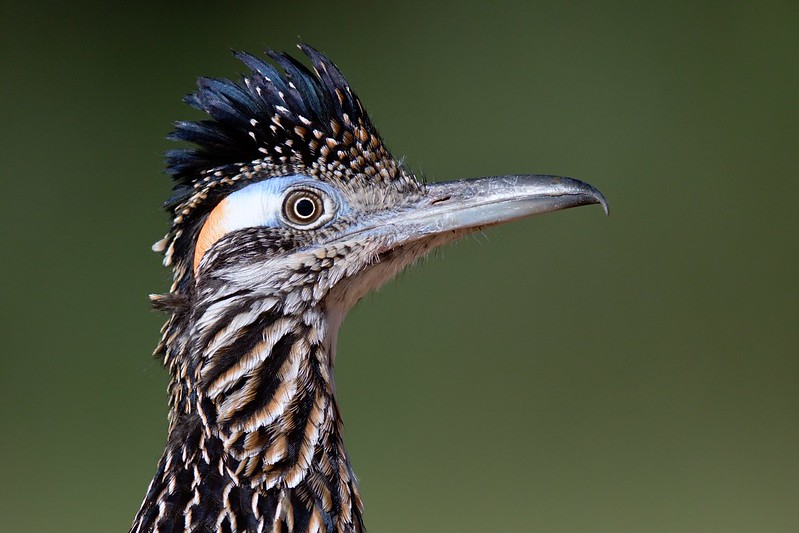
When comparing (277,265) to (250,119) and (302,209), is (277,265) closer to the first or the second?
(302,209)

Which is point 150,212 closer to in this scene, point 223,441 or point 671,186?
point 671,186

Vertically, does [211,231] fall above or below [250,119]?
below

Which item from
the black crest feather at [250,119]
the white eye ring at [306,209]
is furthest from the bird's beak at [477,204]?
the black crest feather at [250,119]

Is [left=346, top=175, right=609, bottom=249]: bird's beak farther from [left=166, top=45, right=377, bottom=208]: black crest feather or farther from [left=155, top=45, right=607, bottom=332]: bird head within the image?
[left=166, top=45, right=377, bottom=208]: black crest feather

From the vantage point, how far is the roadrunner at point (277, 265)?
7.82 feet

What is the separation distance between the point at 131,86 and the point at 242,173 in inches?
163

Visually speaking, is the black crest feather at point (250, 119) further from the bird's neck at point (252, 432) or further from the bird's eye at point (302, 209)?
the bird's neck at point (252, 432)

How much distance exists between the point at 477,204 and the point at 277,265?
51 centimetres

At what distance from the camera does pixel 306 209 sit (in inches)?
102

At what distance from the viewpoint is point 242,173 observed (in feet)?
8.39

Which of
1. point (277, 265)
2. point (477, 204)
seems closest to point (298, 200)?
point (277, 265)

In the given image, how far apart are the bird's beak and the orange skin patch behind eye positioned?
0.34 meters

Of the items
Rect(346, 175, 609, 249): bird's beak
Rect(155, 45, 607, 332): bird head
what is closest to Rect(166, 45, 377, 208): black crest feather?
Rect(155, 45, 607, 332): bird head

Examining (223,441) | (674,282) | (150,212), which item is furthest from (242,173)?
(674,282)
